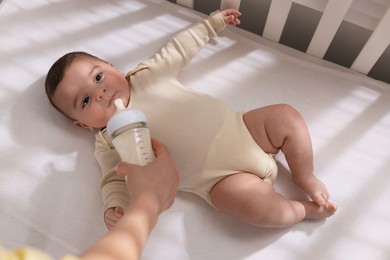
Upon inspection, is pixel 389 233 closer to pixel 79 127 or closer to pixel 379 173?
pixel 379 173

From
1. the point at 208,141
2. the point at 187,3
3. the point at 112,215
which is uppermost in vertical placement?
the point at 187,3

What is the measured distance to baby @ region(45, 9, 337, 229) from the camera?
0.93 metres

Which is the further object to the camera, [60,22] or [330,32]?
[60,22]

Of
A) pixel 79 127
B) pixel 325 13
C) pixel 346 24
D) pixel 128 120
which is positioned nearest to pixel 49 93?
pixel 79 127

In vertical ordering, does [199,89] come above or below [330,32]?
below

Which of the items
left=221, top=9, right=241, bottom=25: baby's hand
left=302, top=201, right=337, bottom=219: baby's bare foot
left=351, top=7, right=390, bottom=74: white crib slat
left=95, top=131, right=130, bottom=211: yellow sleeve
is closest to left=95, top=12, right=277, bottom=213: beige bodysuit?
left=95, top=131, right=130, bottom=211: yellow sleeve

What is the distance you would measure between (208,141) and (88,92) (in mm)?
295

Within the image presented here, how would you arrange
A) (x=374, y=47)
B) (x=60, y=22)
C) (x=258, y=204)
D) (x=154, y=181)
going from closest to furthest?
(x=154, y=181), (x=258, y=204), (x=374, y=47), (x=60, y=22)

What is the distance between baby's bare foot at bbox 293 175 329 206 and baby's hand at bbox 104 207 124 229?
1.35 feet

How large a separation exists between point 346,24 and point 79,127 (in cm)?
78

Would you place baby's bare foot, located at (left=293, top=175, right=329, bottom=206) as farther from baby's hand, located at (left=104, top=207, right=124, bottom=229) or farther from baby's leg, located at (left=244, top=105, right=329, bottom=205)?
baby's hand, located at (left=104, top=207, right=124, bottom=229)

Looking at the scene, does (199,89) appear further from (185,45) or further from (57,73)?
(57,73)

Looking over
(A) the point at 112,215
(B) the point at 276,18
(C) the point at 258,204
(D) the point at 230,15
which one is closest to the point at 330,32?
(B) the point at 276,18

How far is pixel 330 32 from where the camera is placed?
1.09 metres
